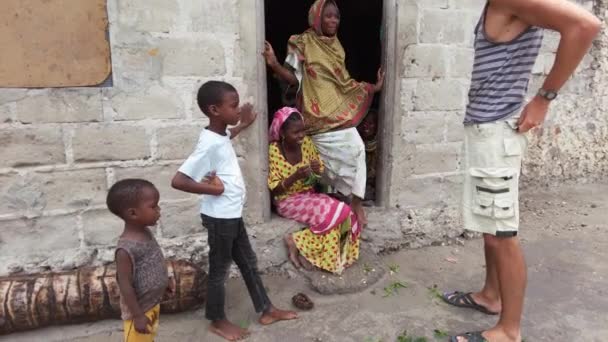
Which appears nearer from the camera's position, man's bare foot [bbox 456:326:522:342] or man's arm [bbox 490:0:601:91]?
man's arm [bbox 490:0:601:91]

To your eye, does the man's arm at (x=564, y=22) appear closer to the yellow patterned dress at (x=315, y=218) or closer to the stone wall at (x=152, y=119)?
the stone wall at (x=152, y=119)

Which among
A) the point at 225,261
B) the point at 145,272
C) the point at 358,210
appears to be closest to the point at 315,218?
the point at 358,210

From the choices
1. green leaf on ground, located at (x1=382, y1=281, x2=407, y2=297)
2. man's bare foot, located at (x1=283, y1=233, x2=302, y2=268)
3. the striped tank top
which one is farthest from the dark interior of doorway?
the striped tank top

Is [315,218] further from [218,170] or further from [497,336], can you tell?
[497,336]

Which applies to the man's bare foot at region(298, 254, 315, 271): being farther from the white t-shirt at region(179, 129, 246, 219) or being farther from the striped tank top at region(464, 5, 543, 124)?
the striped tank top at region(464, 5, 543, 124)

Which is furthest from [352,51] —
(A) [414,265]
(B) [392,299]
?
(B) [392,299]

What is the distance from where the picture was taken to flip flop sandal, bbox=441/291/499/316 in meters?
2.70

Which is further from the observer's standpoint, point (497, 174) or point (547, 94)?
point (497, 174)

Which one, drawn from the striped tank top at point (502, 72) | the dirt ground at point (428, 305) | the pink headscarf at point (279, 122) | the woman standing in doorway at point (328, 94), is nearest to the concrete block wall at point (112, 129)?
the pink headscarf at point (279, 122)

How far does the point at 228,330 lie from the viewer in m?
2.49

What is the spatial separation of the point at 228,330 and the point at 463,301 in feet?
4.59

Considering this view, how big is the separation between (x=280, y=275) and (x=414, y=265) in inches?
39.0

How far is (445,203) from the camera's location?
370cm

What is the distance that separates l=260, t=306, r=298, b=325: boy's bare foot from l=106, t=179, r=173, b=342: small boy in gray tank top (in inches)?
32.7
